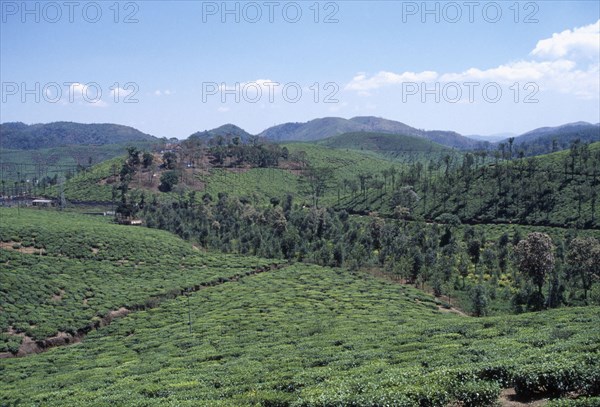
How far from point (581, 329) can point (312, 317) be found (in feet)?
86.0

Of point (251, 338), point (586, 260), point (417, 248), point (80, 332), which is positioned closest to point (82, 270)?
point (80, 332)

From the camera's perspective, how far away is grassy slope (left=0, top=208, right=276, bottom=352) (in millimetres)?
52156

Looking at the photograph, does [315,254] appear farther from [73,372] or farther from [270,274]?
[73,372]

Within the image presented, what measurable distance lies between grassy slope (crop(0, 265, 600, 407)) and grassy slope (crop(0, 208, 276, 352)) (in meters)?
6.82

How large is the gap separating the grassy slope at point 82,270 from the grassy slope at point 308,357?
22.4ft

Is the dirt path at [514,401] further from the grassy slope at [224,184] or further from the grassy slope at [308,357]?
the grassy slope at [224,184]

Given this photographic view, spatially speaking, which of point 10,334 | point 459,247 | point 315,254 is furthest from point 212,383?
point 459,247

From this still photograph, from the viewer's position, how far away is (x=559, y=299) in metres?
62.8

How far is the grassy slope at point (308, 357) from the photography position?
674 inches

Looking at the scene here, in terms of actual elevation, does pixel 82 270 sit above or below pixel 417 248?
below

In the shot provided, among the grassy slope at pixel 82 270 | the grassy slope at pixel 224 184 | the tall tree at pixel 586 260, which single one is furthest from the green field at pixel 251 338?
the grassy slope at pixel 224 184

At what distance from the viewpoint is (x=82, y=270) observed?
229 feet

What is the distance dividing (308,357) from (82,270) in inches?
2137

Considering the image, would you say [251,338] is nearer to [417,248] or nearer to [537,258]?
[537,258]
